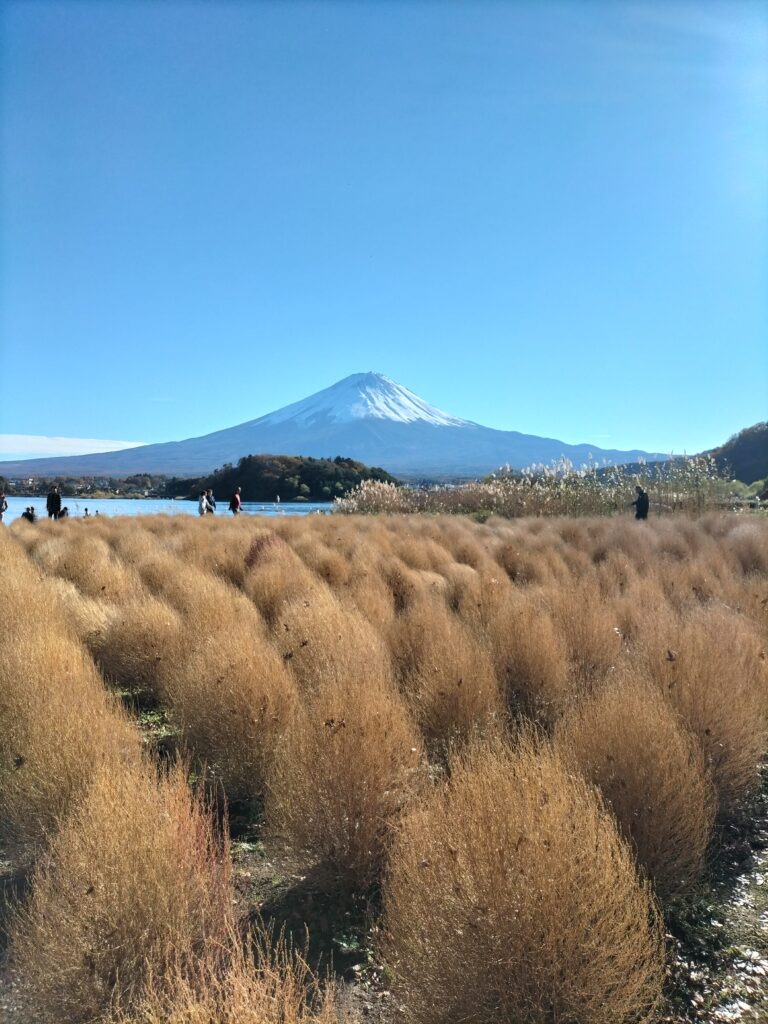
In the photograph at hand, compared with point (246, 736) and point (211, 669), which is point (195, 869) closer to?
point (246, 736)

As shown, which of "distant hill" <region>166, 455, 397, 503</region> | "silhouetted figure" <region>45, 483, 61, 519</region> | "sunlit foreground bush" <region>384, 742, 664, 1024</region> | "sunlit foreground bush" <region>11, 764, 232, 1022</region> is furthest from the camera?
"distant hill" <region>166, 455, 397, 503</region>

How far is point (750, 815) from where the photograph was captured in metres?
3.68

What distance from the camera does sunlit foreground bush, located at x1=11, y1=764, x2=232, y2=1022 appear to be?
78.5 inches

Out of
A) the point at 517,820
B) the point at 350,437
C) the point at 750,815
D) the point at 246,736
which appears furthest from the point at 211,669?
the point at 350,437

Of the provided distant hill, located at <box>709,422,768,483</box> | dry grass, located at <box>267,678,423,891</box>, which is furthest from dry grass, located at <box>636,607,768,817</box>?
distant hill, located at <box>709,422,768,483</box>

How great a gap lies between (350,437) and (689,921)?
13352 centimetres

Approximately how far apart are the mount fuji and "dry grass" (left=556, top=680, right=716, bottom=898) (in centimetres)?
10701

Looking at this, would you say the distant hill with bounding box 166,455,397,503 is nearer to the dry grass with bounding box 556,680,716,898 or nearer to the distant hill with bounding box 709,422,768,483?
the dry grass with bounding box 556,680,716,898

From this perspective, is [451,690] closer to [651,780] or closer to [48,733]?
[651,780]

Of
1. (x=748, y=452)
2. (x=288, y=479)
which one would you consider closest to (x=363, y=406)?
(x=748, y=452)

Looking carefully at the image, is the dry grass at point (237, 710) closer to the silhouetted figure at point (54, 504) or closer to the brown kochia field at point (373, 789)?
the brown kochia field at point (373, 789)

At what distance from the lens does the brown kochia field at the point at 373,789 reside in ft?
6.32

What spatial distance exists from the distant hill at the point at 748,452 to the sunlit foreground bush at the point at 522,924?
68.4 meters

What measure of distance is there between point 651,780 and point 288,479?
35078mm
